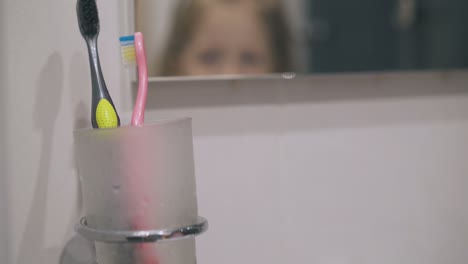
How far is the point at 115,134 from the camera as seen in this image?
17.0 inches

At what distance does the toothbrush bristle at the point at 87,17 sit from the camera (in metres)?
0.49

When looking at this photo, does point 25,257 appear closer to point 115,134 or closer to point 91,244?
point 91,244

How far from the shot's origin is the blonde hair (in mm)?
590

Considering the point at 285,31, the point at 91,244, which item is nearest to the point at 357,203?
the point at 285,31

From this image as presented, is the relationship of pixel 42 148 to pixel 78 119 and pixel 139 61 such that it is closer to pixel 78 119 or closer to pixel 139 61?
pixel 78 119

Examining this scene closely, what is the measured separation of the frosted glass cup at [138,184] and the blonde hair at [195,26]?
16 centimetres

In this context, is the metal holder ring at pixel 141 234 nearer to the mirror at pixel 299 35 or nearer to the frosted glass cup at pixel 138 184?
the frosted glass cup at pixel 138 184

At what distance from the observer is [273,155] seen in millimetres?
634

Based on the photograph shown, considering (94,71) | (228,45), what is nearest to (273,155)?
(228,45)

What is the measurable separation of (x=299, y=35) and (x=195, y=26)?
14 centimetres

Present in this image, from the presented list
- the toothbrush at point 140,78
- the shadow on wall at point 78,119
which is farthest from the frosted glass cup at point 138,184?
the shadow on wall at point 78,119

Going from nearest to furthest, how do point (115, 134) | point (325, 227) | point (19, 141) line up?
point (115, 134), point (19, 141), point (325, 227)

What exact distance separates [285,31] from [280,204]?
24 centimetres

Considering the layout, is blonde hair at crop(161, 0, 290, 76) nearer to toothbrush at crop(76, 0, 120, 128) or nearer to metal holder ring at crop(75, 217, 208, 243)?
toothbrush at crop(76, 0, 120, 128)
